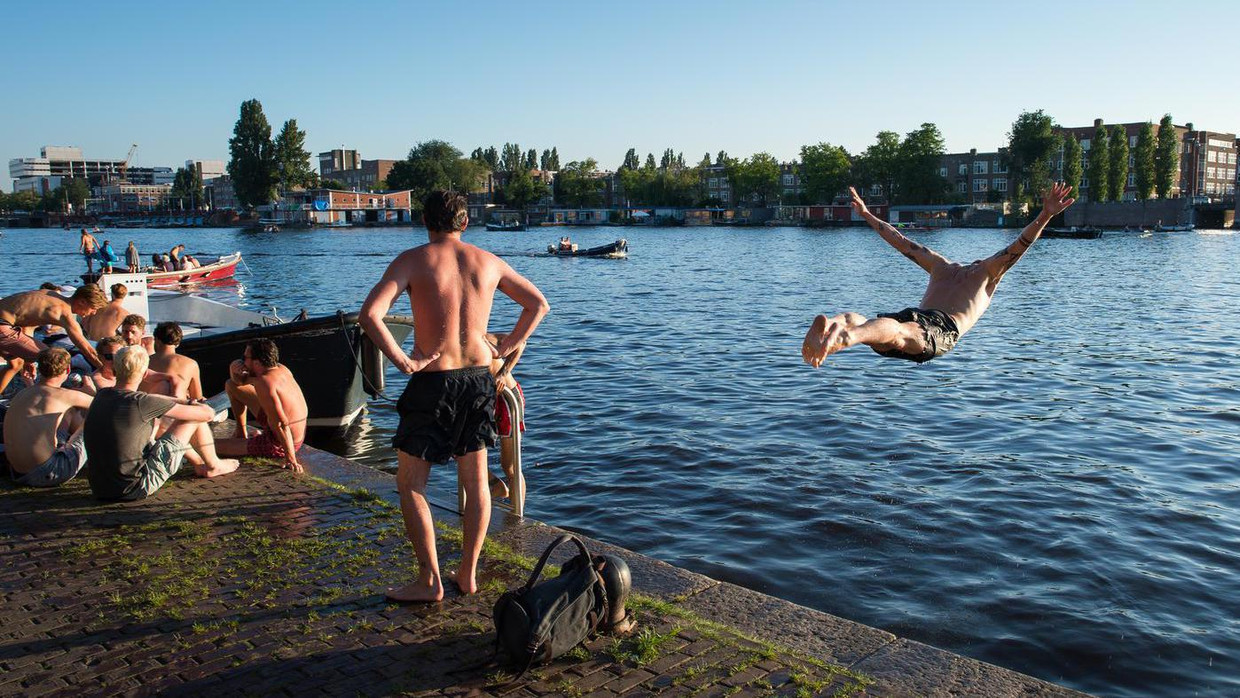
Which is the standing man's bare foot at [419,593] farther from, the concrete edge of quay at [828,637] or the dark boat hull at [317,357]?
the dark boat hull at [317,357]

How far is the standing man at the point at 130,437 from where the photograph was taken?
7398mm

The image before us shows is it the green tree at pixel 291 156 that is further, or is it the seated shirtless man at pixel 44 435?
the green tree at pixel 291 156

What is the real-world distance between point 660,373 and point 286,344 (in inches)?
398

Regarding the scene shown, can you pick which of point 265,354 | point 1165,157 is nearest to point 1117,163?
point 1165,157

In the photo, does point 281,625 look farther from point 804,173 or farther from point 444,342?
point 804,173

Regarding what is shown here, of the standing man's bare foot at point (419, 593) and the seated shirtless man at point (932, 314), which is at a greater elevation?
the seated shirtless man at point (932, 314)

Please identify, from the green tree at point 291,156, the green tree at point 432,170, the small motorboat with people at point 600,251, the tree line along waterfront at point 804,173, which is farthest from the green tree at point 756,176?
the small motorboat with people at point 600,251

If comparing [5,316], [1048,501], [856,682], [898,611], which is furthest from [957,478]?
[5,316]

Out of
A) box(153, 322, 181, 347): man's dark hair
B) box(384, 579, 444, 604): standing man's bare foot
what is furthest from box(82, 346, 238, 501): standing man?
box(384, 579, 444, 604): standing man's bare foot

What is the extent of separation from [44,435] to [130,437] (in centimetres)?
138

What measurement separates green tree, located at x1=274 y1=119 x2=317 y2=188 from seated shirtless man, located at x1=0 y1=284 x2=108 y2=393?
537 ft

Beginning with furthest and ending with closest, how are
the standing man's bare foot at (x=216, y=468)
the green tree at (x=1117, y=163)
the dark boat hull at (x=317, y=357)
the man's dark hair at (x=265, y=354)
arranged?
the green tree at (x=1117, y=163) < the dark boat hull at (x=317, y=357) < the man's dark hair at (x=265, y=354) < the standing man's bare foot at (x=216, y=468)

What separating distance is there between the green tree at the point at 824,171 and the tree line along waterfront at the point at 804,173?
196 millimetres

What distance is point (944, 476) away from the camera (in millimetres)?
12438
